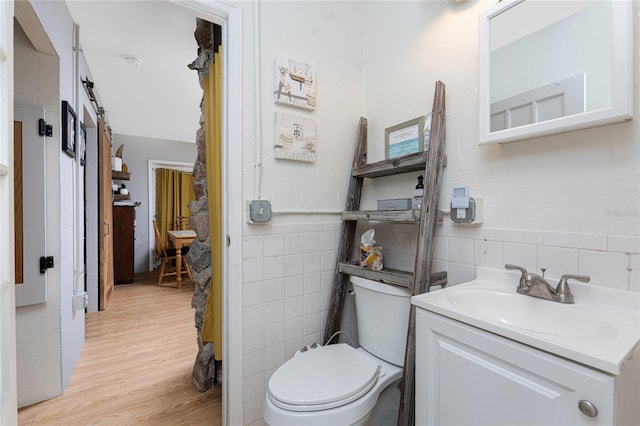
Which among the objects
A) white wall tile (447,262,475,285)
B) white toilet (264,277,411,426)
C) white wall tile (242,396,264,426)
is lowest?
white wall tile (242,396,264,426)

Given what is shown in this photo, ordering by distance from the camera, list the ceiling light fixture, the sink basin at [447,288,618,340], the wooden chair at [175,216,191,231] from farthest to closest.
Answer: the wooden chair at [175,216,191,231] → the ceiling light fixture → the sink basin at [447,288,618,340]

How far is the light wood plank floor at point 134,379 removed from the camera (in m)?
1.56

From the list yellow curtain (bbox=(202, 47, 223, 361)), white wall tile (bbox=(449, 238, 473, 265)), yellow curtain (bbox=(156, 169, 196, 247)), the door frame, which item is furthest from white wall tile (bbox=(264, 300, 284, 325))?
yellow curtain (bbox=(156, 169, 196, 247))

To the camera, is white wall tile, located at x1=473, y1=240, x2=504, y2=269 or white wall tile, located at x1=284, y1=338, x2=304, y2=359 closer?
white wall tile, located at x1=473, y1=240, x2=504, y2=269

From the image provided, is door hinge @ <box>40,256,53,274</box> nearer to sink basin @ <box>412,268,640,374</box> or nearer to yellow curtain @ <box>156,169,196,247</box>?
sink basin @ <box>412,268,640,374</box>

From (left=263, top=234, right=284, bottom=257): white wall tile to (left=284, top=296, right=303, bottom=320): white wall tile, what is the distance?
0.26 metres

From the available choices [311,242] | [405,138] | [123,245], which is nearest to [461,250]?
[405,138]

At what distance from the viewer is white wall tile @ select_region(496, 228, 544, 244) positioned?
1.06 meters

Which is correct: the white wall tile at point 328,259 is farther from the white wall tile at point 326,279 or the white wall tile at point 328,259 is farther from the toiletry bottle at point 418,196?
the toiletry bottle at point 418,196

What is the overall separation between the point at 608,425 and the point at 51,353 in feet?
8.06

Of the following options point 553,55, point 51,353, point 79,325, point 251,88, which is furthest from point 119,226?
point 553,55

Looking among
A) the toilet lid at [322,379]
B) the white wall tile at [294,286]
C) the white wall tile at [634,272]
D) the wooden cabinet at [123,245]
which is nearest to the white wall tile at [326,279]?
the white wall tile at [294,286]

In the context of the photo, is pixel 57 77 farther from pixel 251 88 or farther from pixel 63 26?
pixel 251 88

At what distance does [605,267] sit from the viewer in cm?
91
